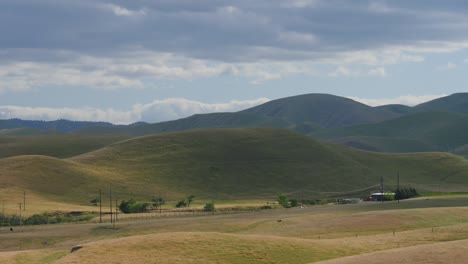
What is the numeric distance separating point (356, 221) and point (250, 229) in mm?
18384

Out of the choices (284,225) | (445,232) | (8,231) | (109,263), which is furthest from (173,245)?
(8,231)

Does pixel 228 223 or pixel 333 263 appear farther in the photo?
pixel 228 223

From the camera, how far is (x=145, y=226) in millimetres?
135875

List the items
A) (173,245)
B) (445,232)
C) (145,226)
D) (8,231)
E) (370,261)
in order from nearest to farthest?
(370,261), (173,245), (445,232), (145,226), (8,231)

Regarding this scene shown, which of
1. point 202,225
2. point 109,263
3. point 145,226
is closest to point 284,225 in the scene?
point 202,225

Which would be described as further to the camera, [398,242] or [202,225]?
[202,225]

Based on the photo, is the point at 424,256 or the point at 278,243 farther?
the point at 278,243

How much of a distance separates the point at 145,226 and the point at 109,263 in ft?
191

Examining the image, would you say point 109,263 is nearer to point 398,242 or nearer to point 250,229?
point 398,242

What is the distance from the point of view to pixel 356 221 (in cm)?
11881

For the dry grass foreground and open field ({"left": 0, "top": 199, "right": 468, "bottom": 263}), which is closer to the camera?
the dry grass foreground

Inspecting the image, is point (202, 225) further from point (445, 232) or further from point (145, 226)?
point (445, 232)

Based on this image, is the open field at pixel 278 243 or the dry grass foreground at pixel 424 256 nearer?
the dry grass foreground at pixel 424 256

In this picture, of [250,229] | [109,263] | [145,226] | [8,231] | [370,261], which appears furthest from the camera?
[8,231]
